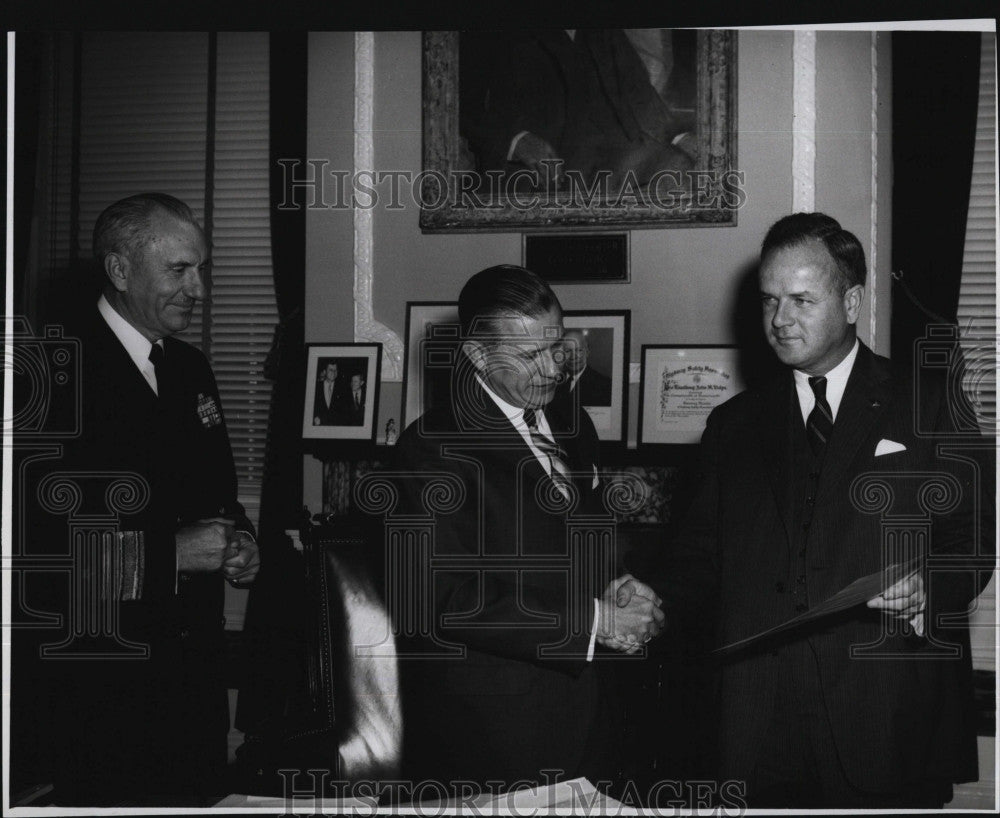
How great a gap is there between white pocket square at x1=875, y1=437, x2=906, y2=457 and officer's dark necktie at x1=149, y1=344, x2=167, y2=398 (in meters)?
2.03

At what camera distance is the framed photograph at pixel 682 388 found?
12.8ft

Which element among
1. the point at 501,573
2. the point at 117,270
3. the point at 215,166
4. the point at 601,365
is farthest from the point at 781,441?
the point at 215,166

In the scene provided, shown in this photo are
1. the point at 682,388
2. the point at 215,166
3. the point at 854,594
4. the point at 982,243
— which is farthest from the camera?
the point at 215,166

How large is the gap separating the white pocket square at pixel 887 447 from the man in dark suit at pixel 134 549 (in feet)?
5.94

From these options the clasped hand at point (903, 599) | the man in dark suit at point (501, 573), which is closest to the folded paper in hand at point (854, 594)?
the clasped hand at point (903, 599)

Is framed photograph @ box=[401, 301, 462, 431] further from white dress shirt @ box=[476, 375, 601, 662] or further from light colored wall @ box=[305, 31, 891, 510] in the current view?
white dress shirt @ box=[476, 375, 601, 662]

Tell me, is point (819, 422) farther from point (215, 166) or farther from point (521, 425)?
point (215, 166)

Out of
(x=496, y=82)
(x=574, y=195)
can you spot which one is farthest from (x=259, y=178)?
(x=574, y=195)

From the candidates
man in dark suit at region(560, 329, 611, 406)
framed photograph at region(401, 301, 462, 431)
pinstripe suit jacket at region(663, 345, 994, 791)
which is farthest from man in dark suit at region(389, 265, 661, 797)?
framed photograph at region(401, 301, 462, 431)

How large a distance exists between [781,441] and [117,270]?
6.43 feet

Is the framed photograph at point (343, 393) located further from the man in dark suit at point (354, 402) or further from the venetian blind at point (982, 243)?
the venetian blind at point (982, 243)

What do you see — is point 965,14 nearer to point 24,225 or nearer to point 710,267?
point 710,267

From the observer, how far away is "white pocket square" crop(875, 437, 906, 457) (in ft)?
7.52

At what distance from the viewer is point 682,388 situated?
3924 mm
